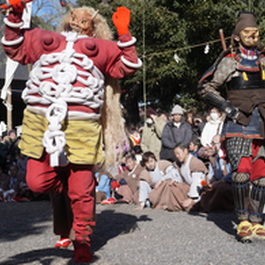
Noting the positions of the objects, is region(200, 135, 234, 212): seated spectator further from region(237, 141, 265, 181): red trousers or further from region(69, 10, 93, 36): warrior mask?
region(69, 10, 93, 36): warrior mask

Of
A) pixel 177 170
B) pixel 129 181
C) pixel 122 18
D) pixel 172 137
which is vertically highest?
pixel 122 18

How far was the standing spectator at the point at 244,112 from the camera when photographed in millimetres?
4449

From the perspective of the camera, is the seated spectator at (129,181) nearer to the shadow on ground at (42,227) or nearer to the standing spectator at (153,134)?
the standing spectator at (153,134)

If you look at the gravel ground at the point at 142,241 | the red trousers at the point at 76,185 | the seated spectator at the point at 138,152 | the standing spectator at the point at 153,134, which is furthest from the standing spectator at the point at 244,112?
the seated spectator at the point at 138,152

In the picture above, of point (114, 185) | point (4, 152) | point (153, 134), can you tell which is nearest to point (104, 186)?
point (114, 185)

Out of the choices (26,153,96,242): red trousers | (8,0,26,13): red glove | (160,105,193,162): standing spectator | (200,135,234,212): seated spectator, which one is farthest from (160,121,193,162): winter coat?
(8,0,26,13): red glove

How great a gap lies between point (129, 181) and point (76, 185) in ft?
16.0

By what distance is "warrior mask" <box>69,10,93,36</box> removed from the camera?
13.3 feet

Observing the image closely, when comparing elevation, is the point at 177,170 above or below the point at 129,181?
above

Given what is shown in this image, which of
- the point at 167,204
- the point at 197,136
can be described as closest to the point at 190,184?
the point at 167,204

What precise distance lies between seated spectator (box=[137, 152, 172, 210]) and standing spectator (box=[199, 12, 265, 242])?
3.06 metres

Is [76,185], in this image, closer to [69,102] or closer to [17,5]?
[69,102]

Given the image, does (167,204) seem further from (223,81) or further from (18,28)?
(18,28)

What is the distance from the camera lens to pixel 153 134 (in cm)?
930
